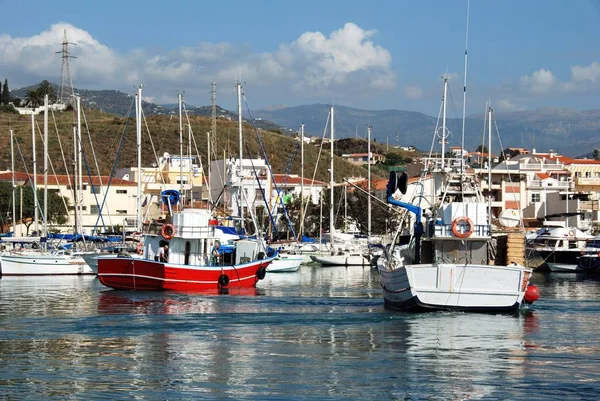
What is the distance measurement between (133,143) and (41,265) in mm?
90664

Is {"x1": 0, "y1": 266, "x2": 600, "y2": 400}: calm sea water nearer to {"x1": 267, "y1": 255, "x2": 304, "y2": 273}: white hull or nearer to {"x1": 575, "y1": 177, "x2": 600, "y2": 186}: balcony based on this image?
{"x1": 267, "y1": 255, "x2": 304, "y2": 273}: white hull

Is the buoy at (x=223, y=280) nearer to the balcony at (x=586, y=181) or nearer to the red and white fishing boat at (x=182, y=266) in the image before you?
the red and white fishing boat at (x=182, y=266)

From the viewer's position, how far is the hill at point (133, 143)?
452 feet

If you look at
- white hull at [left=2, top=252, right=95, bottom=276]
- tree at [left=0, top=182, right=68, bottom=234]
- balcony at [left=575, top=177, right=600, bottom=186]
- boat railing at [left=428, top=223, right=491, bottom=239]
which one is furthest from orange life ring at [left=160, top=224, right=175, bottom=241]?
balcony at [left=575, top=177, right=600, bottom=186]

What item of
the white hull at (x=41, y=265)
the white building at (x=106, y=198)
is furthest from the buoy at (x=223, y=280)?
the white building at (x=106, y=198)

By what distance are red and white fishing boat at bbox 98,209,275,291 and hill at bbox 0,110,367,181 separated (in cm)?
8162

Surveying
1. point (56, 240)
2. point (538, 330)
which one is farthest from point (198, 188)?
point (538, 330)

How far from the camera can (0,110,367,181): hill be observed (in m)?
138

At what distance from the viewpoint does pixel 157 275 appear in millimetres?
47031

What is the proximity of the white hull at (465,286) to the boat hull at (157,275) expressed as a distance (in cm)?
1545

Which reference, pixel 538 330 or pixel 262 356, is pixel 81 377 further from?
pixel 538 330

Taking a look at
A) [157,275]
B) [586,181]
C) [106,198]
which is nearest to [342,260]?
[157,275]

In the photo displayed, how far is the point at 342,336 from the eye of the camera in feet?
101

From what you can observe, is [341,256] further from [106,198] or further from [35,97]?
[35,97]
